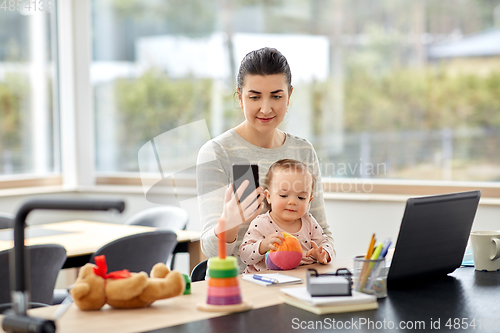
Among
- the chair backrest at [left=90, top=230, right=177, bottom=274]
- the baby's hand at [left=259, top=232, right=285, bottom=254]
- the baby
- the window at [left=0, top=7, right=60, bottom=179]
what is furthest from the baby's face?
the window at [left=0, top=7, right=60, bottom=179]

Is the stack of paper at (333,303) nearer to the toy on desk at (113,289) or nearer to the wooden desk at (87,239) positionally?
the toy on desk at (113,289)

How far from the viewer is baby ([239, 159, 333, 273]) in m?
1.58

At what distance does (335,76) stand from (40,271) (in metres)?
2.37

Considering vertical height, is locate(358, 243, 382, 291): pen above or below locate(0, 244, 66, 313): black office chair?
above

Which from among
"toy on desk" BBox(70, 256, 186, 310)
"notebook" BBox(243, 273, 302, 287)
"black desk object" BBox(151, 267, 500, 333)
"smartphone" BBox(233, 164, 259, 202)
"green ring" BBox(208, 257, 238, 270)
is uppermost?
"smartphone" BBox(233, 164, 259, 202)

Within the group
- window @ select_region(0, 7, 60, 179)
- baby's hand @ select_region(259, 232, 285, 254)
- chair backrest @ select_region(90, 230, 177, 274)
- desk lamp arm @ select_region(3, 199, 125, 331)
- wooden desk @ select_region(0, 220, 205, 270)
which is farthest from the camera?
window @ select_region(0, 7, 60, 179)

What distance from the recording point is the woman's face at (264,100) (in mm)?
1753

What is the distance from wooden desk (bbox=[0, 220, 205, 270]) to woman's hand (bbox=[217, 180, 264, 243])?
39.6 inches

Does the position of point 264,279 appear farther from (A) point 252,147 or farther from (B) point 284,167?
(A) point 252,147

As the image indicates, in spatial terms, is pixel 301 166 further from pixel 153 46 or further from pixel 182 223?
pixel 153 46

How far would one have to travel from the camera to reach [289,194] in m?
1.63

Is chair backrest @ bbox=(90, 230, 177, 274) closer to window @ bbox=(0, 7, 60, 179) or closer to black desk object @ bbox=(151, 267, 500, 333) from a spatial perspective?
Answer: black desk object @ bbox=(151, 267, 500, 333)

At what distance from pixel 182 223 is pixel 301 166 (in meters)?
1.47

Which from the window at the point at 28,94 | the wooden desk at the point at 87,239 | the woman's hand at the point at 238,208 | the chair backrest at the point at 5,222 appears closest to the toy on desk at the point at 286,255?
the woman's hand at the point at 238,208
